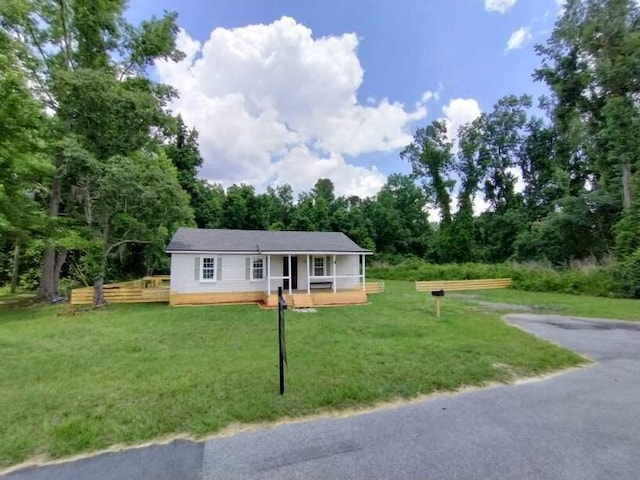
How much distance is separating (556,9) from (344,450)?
31.9 metres

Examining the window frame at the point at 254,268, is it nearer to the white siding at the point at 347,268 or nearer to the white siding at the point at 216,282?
the white siding at the point at 216,282

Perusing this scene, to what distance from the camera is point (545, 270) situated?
19.7 meters

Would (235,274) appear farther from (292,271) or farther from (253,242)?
(292,271)

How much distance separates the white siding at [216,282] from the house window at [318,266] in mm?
2629

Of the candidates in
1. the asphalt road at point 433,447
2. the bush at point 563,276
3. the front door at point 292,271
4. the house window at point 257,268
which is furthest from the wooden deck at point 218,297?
the bush at point 563,276

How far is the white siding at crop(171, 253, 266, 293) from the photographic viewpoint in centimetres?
1399

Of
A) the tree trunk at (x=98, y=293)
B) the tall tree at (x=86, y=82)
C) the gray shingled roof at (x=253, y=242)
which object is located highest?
the tall tree at (x=86, y=82)

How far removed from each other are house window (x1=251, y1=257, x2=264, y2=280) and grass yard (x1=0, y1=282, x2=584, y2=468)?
545 cm

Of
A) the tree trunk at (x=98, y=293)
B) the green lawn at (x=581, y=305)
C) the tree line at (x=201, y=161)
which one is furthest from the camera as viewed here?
the tree trunk at (x=98, y=293)

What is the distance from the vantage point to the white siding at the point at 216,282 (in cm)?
1399

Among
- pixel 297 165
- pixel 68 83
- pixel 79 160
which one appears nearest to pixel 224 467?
pixel 79 160

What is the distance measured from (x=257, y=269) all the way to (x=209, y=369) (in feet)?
33.3

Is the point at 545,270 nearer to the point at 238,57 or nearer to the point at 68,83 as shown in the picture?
the point at 238,57

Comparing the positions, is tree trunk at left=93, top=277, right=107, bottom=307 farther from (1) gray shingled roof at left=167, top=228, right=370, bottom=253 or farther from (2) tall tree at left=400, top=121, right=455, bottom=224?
(2) tall tree at left=400, top=121, right=455, bottom=224
